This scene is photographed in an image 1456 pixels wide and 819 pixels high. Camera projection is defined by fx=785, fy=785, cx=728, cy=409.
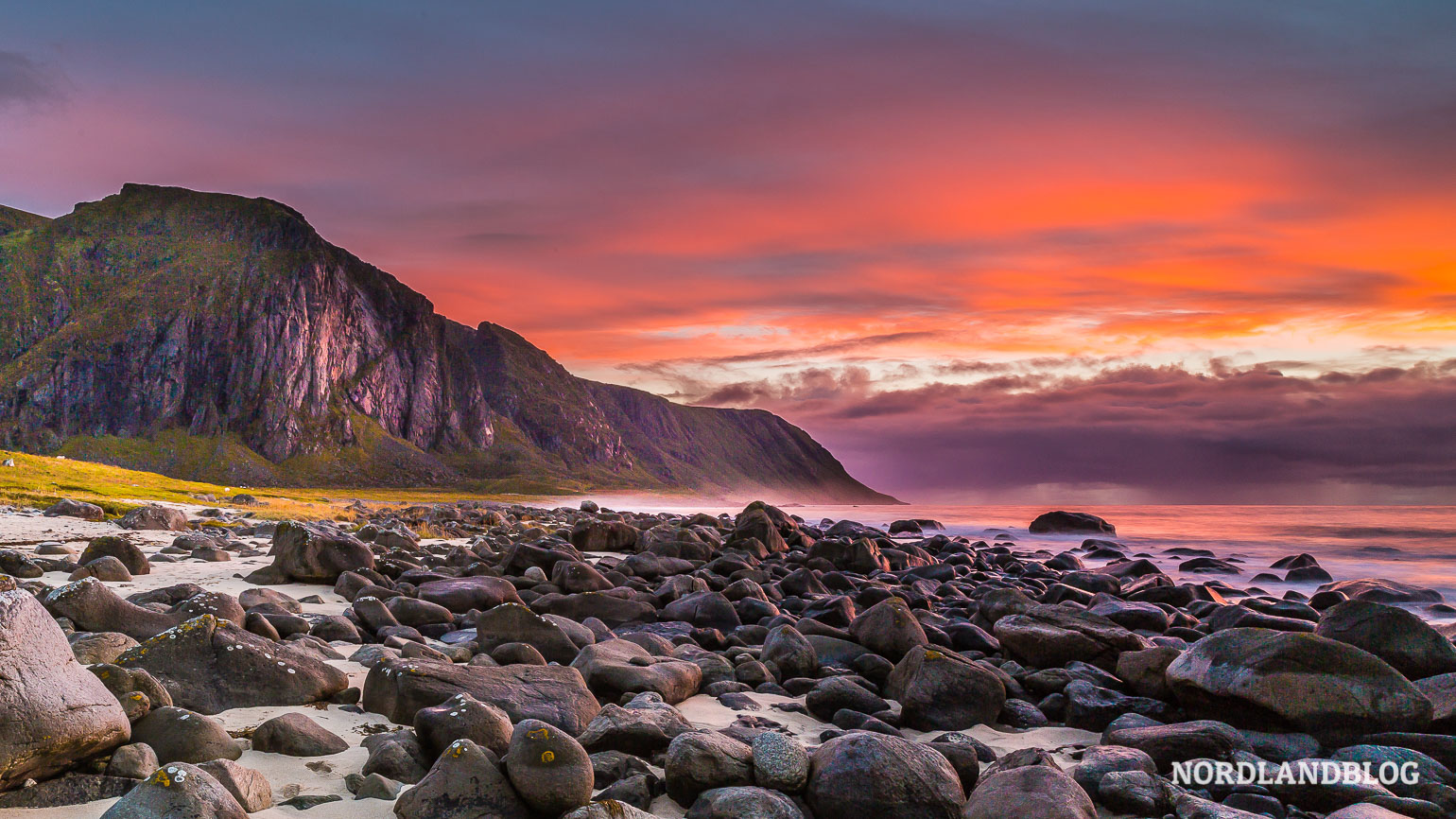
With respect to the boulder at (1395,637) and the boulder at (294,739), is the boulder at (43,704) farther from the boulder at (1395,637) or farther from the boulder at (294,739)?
the boulder at (1395,637)

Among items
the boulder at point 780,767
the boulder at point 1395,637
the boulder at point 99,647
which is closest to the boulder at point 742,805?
the boulder at point 780,767

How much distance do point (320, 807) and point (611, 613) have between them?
8984 millimetres

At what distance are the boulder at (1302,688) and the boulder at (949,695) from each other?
2098 millimetres

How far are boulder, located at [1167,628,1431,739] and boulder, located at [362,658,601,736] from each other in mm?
6556

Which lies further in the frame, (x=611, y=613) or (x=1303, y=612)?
(x=1303, y=612)

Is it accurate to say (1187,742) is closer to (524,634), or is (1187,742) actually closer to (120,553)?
(524,634)

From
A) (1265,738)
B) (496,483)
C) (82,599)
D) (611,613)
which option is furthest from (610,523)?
(496,483)

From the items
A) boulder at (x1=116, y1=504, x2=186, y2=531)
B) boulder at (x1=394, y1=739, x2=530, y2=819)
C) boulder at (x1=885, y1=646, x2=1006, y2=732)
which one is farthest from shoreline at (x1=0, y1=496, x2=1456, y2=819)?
boulder at (x1=116, y1=504, x2=186, y2=531)

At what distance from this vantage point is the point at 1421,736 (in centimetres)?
746

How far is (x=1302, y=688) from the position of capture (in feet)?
26.1

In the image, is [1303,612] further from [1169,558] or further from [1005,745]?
[1169,558]

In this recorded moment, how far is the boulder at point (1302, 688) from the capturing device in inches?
309

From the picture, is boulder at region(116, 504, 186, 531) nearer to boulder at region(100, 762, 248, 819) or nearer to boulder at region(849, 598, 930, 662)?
boulder at region(849, 598, 930, 662)

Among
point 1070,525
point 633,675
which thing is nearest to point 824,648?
point 633,675
